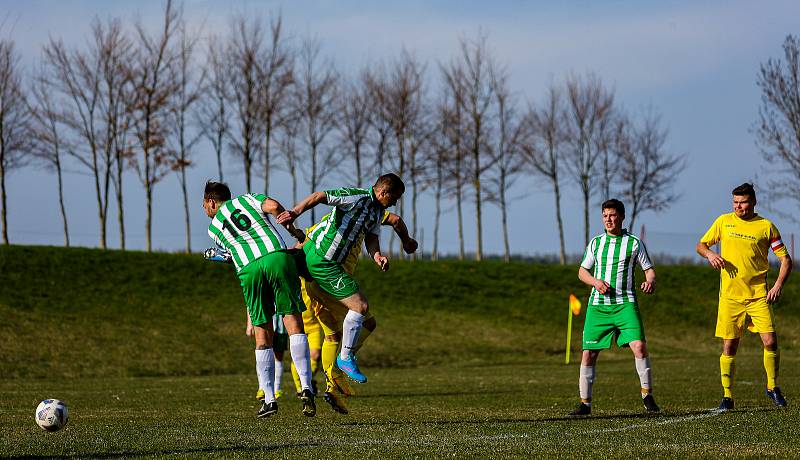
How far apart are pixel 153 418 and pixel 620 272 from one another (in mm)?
4917

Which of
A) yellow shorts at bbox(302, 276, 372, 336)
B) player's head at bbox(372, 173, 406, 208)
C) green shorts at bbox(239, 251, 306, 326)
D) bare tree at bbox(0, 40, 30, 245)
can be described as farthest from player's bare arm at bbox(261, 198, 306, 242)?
bare tree at bbox(0, 40, 30, 245)

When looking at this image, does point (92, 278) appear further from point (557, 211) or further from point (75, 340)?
point (557, 211)

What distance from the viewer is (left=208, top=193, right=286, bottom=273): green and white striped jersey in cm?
955

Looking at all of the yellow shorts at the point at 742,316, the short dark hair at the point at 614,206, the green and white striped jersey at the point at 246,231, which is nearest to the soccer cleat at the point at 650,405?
the yellow shorts at the point at 742,316

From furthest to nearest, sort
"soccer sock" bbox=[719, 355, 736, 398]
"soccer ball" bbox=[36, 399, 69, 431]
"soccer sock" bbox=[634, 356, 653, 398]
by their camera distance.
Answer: "soccer sock" bbox=[719, 355, 736, 398] → "soccer sock" bbox=[634, 356, 653, 398] → "soccer ball" bbox=[36, 399, 69, 431]

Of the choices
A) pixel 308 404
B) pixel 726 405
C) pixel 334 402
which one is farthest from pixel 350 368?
pixel 726 405

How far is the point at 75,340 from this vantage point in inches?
1158

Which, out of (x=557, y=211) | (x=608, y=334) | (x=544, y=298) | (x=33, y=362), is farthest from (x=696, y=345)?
(x=608, y=334)

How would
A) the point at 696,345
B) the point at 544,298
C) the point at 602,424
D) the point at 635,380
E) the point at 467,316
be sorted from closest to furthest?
the point at 602,424, the point at 635,380, the point at 696,345, the point at 467,316, the point at 544,298

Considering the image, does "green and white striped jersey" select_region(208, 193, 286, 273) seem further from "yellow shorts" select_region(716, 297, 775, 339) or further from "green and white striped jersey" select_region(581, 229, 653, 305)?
"yellow shorts" select_region(716, 297, 775, 339)

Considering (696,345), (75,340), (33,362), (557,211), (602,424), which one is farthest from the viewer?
(557,211)

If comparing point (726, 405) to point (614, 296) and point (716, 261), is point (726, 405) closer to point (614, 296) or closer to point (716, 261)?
point (716, 261)

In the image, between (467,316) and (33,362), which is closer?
(33,362)

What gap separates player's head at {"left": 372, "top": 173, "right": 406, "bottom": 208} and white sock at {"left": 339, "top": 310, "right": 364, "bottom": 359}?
128 centimetres
